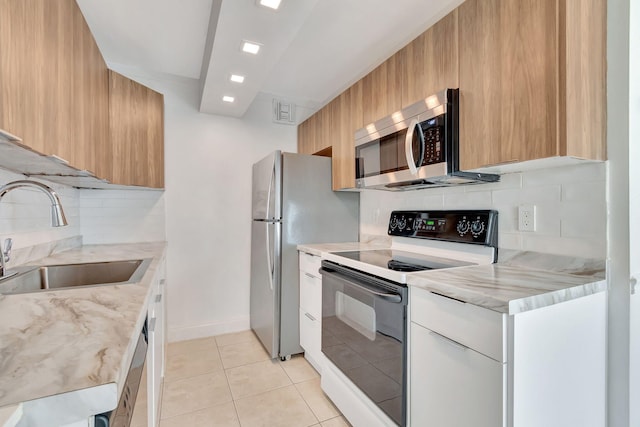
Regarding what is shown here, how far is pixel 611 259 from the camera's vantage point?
117 cm

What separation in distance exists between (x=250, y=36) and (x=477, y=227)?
1.64 meters

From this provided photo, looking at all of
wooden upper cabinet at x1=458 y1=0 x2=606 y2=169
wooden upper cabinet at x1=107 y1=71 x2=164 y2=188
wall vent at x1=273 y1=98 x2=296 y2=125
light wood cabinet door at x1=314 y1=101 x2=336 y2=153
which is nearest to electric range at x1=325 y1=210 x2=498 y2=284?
wooden upper cabinet at x1=458 y1=0 x2=606 y2=169

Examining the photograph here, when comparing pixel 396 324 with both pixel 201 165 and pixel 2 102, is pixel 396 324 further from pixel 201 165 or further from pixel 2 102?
pixel 201 165

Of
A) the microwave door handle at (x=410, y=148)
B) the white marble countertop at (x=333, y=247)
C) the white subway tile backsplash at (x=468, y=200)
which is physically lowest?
the white marble countertop at (x=333, y=247)

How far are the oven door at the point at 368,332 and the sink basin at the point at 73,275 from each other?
105 cm

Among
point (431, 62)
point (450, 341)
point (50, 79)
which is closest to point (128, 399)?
point (450, 341)

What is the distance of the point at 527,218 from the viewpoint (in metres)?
1.43

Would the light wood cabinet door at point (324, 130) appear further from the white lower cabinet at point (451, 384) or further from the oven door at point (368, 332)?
the white lower cabinet at point (451, 384)

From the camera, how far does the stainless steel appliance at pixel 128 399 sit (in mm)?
515

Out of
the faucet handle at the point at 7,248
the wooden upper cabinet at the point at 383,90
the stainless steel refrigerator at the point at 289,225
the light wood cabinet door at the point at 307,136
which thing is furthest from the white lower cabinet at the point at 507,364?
the light wood cabinet door at the point at 307,136

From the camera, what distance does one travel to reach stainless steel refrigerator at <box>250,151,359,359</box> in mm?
2439

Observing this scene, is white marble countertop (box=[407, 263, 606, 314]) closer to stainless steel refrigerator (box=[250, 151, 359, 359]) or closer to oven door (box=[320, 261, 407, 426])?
oven door (box=[320, 261, 407, 426])

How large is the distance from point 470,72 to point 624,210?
82 cm

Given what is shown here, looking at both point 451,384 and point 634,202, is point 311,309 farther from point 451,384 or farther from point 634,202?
point 634,202
